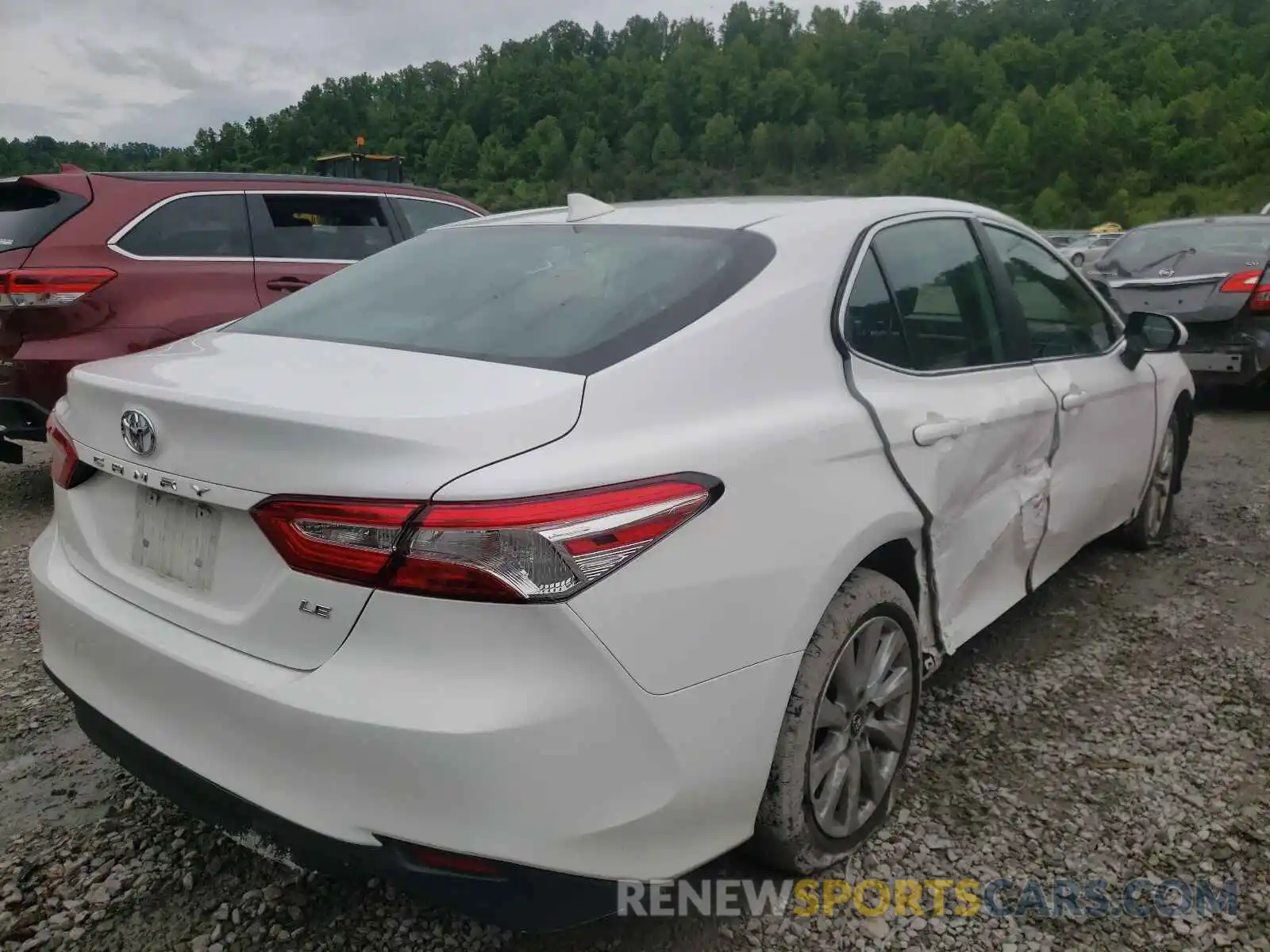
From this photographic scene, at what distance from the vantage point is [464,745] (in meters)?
1.55

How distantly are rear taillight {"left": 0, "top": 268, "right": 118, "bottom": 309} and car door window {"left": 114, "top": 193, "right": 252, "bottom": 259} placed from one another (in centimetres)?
30

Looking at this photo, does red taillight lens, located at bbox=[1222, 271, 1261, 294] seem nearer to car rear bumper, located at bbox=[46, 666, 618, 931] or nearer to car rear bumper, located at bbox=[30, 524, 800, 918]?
car rear bumper, located at bbox=[30, 524, 800, 918]

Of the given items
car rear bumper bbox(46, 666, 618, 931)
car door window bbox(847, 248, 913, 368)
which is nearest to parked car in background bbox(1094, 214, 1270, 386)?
car door window bbox(847, 248, 913, 368)

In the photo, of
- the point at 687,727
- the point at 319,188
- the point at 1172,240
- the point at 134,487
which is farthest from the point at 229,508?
the point at 1172,240

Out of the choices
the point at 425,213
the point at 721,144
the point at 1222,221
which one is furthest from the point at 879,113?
the point at 425,213

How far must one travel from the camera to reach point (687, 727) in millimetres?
1736

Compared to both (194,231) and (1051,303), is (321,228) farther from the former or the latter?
(1051,303)

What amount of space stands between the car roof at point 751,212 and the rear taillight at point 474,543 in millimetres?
1056

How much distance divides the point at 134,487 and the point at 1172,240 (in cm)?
856

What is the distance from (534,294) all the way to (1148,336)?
2.74 meters

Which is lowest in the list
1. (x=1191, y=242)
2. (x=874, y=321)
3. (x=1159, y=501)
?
(x=1159, y=501)

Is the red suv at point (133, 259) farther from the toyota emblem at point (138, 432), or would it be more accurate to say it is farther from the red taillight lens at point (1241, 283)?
the red taillight lens at point (1241, 283)

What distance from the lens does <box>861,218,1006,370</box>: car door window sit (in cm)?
261

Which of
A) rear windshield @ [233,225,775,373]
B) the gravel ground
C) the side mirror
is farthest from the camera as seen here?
the side mirror
